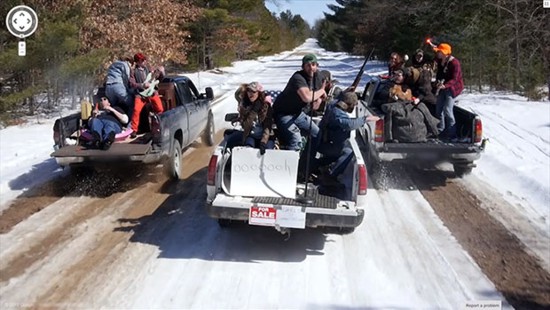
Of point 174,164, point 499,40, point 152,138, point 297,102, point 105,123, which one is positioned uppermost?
point 499,40

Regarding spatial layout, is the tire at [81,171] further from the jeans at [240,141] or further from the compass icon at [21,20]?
the compass icon at [21,20]

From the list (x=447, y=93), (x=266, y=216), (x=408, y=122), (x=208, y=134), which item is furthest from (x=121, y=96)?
(x=447, y=93)

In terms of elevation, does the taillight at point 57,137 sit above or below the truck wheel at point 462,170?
above

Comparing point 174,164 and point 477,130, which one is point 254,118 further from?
point 477,130

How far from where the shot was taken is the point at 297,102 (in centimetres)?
616

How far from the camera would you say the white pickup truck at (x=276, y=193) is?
510 cm

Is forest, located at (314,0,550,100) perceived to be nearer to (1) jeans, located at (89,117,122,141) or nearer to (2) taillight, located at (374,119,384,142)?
(2) taillight, located at (374,119,384,142)

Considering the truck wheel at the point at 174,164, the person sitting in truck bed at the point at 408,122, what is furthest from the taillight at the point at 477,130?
the truck wheel at the point at 174,164

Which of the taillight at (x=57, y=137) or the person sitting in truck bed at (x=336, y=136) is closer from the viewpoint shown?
the person sitting in truck bed at (x=336, y=136)

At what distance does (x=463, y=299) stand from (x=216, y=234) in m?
2.76

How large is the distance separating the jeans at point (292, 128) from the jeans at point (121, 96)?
3.32m

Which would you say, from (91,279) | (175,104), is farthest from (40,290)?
(175,104)

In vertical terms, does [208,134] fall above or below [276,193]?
above

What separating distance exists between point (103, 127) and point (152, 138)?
773 millimetres
